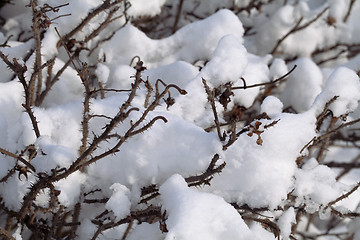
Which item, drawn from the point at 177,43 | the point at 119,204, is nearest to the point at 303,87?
the point at 177,43

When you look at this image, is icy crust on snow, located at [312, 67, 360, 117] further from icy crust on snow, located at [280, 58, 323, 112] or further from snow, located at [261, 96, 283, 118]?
icy crust on snow, located at [280, 58, 323, 112]

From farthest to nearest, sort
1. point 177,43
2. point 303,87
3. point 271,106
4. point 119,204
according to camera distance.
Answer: point 303,87 → point 177,43 → point 271,106 → point 119,204

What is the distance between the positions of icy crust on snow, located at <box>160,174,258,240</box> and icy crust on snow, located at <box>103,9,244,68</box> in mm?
1283

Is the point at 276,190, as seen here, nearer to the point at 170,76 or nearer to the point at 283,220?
the point at 283,220

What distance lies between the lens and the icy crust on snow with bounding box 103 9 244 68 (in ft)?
8.29

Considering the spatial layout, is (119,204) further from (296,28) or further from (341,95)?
(296,28)

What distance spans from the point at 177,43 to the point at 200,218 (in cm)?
150

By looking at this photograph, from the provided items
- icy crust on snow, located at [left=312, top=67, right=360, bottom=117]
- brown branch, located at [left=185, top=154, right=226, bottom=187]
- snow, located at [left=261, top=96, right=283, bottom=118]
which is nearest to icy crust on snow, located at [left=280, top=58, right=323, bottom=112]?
icy crust on snow, located at [left=312, top=67, right=360, bottom=117]

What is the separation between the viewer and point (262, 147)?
1.67 m

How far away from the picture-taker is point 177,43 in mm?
2635

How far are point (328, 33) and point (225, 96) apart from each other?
212 cm

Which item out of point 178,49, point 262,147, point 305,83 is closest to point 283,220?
point 262,147

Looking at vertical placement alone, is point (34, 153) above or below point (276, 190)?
above

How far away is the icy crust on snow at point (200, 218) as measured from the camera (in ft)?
4.30
